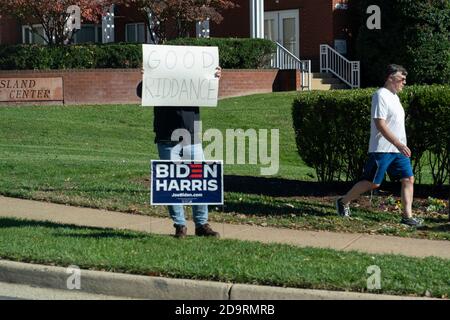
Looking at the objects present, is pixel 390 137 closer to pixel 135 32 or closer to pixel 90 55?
pixel 90 55

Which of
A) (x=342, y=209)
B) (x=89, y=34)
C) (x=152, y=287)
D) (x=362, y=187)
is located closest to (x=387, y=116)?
(x=362, y=187)

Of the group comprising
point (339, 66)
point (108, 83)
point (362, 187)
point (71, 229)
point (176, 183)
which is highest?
point (339, 66)

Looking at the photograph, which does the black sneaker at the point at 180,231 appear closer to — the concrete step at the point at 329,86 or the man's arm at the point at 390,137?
the man's arm at the point at 390,137

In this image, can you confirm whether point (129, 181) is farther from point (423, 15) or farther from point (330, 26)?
point (330, 26)

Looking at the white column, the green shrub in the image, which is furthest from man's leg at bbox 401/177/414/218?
the white column

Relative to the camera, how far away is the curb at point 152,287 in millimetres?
7082

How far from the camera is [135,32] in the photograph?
34.2 m

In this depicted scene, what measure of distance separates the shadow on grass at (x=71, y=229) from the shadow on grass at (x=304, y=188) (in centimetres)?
305

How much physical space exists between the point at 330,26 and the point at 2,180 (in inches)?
708

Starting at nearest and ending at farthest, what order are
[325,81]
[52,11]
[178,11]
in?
Result: 1. [52,11]
2. [178,11]
3. [325,81]

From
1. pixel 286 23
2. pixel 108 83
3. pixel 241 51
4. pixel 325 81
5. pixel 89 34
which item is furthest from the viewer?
pixel 89 34

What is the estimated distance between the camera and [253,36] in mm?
28797

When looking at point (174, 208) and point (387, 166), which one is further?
point (387, 166)

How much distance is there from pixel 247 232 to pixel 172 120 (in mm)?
1677
